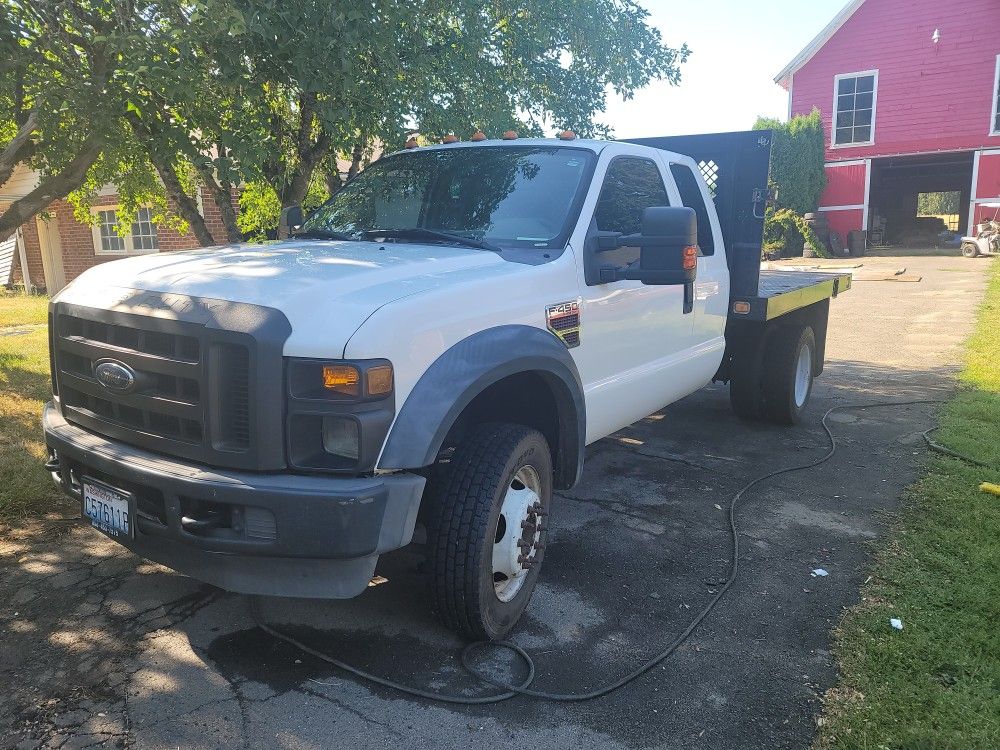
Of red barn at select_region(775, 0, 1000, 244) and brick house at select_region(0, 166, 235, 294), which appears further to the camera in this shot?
red barn at select_region(775, 0, 1000, 244)

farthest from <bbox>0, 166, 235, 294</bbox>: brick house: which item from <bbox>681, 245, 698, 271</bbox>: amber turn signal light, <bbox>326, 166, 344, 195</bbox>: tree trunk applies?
<bbox>681, 245, 698, 271</bbox>: amber turn signal light

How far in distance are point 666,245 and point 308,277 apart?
63.1 inches

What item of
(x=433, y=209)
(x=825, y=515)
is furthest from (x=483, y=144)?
(x=825, y=515)

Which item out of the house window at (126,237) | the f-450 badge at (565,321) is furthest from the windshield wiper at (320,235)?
the house window at (126,237)

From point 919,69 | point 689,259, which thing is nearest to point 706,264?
point 689,259

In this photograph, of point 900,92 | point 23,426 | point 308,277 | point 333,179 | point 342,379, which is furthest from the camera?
point 900,92

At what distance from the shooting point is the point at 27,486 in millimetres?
4773

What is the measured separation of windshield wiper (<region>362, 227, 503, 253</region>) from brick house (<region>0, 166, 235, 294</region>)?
1178 centimetres

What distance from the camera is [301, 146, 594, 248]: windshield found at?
391 centimetres

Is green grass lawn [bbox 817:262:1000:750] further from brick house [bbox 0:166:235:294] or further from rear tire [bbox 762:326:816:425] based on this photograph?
brick house [bbox 0:166:235:294]

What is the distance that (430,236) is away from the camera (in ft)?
12.8

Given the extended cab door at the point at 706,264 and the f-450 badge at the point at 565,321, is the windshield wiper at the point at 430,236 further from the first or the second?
the extended cab door at the point at 706,264

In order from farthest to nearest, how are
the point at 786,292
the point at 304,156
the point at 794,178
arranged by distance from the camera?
the point at 794,178, the point at 304,156, the point at 786,292

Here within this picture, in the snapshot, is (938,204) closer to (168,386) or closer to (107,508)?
(168,386)
